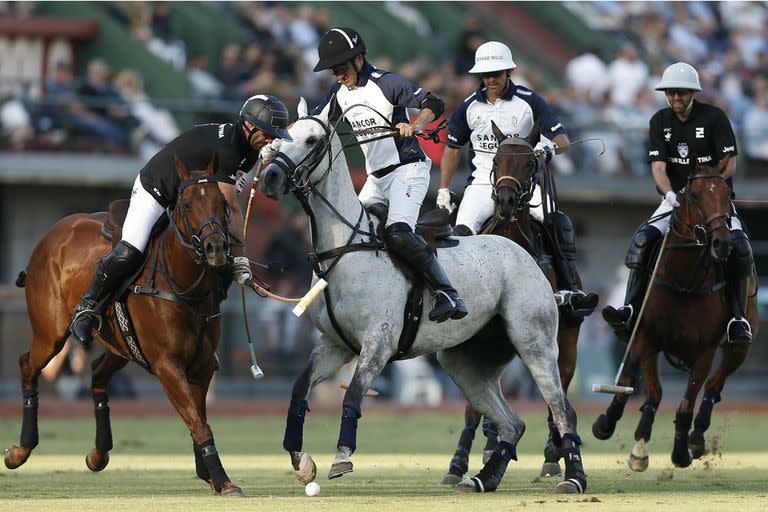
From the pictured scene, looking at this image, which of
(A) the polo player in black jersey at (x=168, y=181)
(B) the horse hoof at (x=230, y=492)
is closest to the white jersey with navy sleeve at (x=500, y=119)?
(A) the polo player in black jersey at (x=168, y=181)

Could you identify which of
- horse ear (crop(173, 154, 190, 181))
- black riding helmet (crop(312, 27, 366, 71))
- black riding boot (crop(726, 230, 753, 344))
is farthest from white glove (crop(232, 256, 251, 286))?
black riding boot (crop(726, 230, 753, 344))

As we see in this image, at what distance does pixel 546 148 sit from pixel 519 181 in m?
0.61

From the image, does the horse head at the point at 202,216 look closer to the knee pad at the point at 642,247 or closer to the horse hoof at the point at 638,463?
the knee pad at the point at 642,247

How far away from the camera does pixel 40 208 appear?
23484 mm

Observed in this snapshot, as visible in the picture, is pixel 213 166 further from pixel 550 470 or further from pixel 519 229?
pixel 550 470

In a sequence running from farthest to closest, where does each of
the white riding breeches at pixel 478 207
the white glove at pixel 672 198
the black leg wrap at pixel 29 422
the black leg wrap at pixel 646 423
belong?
the black leg wrap at pixel 646 423 → the white glove at pixel 672 198 → the white riding breeches at pixel 478 207 → the black leg wrap at pixel 29 422

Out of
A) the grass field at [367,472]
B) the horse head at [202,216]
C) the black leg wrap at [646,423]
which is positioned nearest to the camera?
the grass field at [367,472]

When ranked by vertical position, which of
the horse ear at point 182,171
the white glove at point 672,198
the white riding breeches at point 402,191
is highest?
the horse ear at point 182,171

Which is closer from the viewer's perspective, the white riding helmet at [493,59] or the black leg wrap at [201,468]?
the black leg wrap at [201,468]

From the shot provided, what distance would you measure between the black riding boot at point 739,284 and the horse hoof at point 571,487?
293cm

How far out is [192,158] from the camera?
11.0m

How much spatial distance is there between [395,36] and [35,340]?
653 inches

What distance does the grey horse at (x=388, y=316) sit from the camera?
1045 cm

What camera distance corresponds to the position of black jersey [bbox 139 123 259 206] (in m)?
10.9
